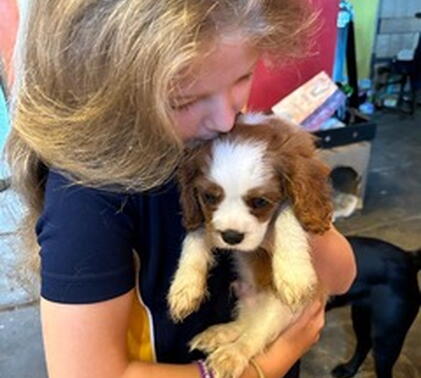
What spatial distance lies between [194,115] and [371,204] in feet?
8.85

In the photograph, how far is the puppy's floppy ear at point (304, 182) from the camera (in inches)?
37.7

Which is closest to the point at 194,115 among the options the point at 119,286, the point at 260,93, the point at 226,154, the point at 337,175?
the point at 226,154

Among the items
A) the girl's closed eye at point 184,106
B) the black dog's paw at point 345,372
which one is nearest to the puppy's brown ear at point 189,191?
the girl's closed eye at point 184,106

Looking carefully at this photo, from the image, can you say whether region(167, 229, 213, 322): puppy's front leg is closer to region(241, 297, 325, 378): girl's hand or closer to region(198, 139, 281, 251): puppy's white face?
region(198, 139, 281, 251): puppy's white face

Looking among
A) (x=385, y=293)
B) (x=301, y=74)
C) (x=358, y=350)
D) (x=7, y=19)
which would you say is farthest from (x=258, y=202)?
(x=7, y=19)

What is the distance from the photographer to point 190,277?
915 mm

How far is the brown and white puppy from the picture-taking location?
0.93 m

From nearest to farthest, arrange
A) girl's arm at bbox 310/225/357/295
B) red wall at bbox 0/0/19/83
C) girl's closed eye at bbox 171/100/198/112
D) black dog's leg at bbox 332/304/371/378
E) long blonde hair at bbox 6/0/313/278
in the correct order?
long blonde hair at bbox 6/0/313/278
girl's closed eye at bbox 171/100/198/112
girl's arm at bbox 310/225/357/295
black dog's leg at bbox 332/304/371/378
red wall at bbox 0/0/19/83

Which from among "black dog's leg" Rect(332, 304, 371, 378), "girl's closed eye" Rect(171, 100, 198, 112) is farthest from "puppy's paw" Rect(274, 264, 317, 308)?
"black dog's leg" Rect(332, 304, 371, 378)

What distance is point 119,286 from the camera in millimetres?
747

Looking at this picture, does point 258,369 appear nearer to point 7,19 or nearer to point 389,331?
point 389,331

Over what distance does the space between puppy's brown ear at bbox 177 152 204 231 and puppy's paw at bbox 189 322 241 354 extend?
19 cm

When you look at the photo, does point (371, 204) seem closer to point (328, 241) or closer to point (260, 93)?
point (260, 93)

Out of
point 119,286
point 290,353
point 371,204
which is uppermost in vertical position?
point 119,286
